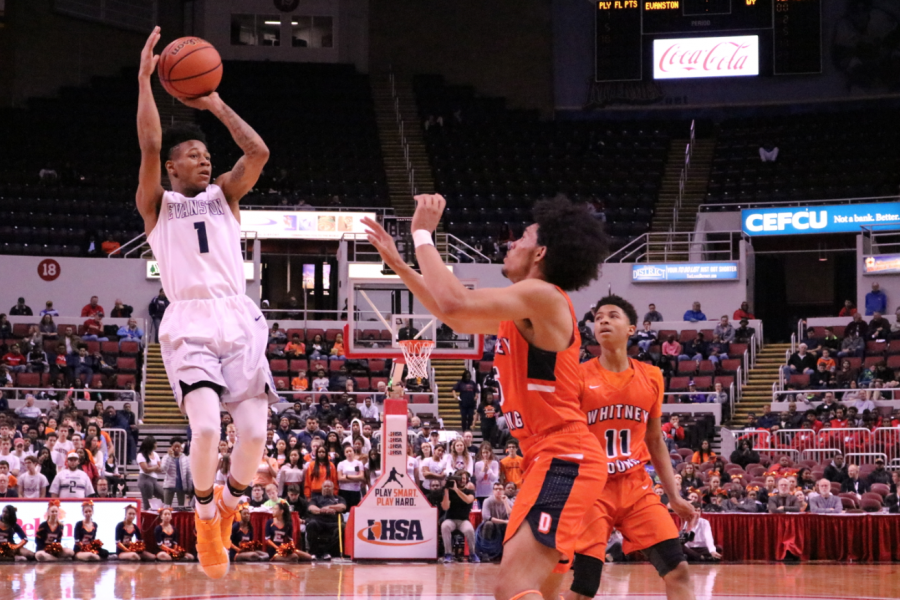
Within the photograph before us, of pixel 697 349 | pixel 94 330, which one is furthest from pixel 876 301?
pixel 94 330

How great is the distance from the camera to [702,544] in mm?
16172

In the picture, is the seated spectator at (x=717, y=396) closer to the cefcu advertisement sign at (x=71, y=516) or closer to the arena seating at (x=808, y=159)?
the arena seating at (x=808, y=159)

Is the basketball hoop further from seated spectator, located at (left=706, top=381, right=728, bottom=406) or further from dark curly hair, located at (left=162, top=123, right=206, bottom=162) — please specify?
dark curly hair, located at (left=162, top=123, right=206, bottom=162)

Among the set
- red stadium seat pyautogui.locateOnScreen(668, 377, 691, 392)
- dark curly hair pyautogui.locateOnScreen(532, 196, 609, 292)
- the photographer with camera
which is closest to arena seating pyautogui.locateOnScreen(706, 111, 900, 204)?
red stadium seat pyautogui.locateOnScreen(668, 377, 691, 392)

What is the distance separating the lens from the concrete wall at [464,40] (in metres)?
37.9

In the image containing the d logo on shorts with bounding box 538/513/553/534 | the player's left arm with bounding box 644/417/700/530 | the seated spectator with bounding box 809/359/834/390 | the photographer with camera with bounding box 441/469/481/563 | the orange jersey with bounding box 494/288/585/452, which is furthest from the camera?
the seated spectator with bounding box 809/359/834/390

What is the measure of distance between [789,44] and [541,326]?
31.2 meters

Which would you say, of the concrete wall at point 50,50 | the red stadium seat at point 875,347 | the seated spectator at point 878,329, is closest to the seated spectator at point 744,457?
the red stadium seat at point 875,347

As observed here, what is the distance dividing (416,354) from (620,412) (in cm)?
1059

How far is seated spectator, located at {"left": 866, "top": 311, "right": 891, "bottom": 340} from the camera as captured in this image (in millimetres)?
23719

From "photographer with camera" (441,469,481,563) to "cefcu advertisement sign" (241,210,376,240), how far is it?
14461 millimetres

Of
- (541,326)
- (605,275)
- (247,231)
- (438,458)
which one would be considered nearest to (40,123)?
(247,231)

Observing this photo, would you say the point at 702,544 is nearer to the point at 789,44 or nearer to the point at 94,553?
the point at 94,553

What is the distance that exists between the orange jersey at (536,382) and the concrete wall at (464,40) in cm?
3330
